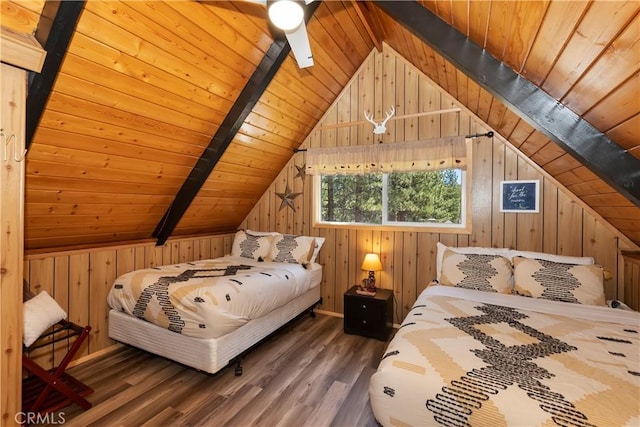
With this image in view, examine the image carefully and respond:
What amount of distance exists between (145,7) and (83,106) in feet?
2.34

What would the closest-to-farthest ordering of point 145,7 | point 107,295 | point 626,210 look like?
point 145,7 → point 626,210 → point 107,295

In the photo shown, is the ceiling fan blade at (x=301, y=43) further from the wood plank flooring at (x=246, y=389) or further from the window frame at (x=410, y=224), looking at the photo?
the wood plank flooring at (x=246, y=389)

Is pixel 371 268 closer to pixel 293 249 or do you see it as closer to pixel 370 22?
pixel 293 249

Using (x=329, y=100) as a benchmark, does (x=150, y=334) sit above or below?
below

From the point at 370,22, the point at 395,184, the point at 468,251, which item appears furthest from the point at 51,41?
the point at 468,251

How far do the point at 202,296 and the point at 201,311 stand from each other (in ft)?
0.35

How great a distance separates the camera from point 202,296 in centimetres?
204

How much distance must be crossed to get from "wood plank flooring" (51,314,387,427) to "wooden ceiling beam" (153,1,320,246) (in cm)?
131

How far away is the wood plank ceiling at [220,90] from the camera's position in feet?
3.83

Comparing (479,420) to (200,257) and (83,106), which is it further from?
(200,257)

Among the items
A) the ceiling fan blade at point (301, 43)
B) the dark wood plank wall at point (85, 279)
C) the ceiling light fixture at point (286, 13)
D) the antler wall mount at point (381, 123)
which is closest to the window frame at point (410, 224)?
the antler wall mount at point (381, 123)

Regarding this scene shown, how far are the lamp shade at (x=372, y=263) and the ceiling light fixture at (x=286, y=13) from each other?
7.44 feet

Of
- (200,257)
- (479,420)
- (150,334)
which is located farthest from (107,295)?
(479,420)

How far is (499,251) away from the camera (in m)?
2.61
